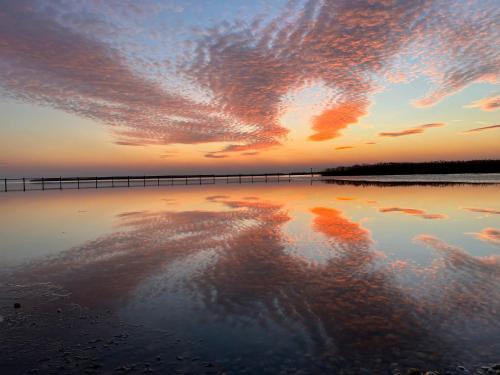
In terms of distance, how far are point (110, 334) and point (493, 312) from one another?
7.33 m

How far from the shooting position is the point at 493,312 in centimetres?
681

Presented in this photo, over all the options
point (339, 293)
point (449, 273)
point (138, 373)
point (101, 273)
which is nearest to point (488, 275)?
point (449, 273)

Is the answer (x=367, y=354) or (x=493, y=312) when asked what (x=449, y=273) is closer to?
(x=493, y=312)

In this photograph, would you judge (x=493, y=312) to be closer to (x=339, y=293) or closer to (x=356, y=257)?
(x=339, y=293)

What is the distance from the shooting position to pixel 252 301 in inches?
298

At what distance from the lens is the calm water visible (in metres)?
5.30

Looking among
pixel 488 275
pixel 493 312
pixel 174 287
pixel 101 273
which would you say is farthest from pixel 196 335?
pixel 488 275

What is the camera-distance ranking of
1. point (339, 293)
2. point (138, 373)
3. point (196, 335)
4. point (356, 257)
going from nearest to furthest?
point (138, 373) → point (196, 335) → point (339, 293) → point (356, 257)

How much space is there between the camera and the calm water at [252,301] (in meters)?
5.30

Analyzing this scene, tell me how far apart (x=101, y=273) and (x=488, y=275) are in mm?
10621

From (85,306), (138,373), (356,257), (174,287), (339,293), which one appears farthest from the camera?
(356,257)

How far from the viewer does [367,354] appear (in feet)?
17.5

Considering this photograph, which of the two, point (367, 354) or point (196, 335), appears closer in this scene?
point (367, 354)

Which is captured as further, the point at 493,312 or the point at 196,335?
the point at 493,312
